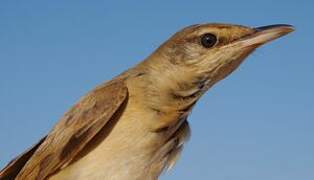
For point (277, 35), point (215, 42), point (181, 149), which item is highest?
point (215, 42)

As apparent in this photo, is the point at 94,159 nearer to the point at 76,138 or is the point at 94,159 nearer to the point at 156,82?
the point at 76,138

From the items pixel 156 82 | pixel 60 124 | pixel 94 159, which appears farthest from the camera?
pixel 60 124

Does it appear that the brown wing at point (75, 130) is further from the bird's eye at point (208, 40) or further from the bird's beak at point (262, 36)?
the bird's beak at point (262, 36)

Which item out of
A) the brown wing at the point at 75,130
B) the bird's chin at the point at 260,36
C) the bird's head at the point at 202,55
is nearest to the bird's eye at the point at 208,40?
the bird's head at the point at 202,55

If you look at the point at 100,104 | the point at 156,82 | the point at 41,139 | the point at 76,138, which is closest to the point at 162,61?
the point at 156,82

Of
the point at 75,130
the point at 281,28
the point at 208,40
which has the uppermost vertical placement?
the point at 75,130

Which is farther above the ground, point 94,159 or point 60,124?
point 60,124

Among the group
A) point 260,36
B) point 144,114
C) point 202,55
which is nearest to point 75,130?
point 144,114

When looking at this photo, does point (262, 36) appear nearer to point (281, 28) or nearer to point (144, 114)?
point (281, 28)
